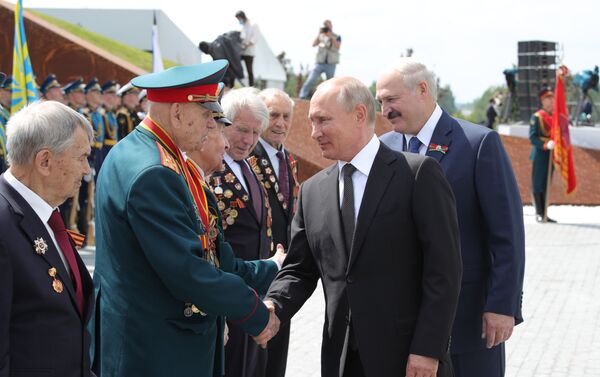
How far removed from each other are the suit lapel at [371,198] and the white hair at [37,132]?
1053 mm

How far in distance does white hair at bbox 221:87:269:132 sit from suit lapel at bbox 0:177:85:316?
1870 mm

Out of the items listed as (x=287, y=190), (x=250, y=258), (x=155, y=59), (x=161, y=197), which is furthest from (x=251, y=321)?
(x=155, y=59)

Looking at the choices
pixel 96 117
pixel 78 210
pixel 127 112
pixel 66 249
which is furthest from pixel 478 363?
pixel 127 112

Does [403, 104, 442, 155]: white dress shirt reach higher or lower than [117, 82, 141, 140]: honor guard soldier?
higher

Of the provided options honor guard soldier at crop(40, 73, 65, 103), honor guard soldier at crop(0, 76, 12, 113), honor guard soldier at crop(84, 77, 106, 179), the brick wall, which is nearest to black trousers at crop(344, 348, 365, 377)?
honor guard soldier at crop(0, 76, 12, 113)

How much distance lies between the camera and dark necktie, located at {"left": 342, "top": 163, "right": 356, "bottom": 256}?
319 cm

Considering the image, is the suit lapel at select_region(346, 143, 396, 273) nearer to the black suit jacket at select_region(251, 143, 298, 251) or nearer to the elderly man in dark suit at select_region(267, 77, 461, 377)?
the elderly man in dark suit at select_region(267, 77, 461, 377)

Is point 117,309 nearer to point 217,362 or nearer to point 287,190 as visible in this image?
point 217,362

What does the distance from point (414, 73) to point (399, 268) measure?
3.58 feet

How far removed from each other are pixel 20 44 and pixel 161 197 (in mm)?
8388

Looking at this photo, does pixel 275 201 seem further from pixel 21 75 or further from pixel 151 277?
pixel 21 75

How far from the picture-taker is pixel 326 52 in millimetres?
19828

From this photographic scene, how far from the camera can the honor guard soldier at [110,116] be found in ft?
43.0

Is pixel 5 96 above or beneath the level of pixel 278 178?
beneath
